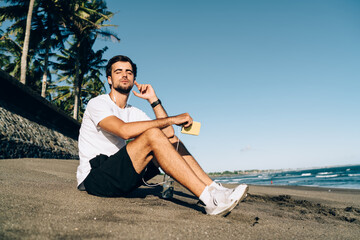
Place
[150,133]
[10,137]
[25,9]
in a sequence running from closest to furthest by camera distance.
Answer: [150,133], [10,137], [25,9]

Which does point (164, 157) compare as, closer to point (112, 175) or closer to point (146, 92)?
point (112, 175)

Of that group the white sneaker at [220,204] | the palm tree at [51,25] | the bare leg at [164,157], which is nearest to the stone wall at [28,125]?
the bare leg at [164,157]

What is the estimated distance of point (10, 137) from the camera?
494 cm

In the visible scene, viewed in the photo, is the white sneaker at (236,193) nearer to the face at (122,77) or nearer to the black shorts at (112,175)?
the black shorts at (112,175)

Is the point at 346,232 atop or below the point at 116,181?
below

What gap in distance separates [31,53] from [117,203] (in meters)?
20.6

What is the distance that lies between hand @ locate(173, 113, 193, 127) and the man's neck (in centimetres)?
76

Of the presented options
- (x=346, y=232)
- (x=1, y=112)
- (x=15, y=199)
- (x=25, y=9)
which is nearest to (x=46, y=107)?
(x=1, y=112)

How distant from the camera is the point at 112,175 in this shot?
1913mm

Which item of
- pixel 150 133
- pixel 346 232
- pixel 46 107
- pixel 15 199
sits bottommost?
pixel 346 232

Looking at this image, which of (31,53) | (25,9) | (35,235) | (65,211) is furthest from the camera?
(31,53)

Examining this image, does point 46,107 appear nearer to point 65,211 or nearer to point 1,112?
point 1,112

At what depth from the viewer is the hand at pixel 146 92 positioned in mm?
2914

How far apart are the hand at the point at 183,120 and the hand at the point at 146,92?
795mm
